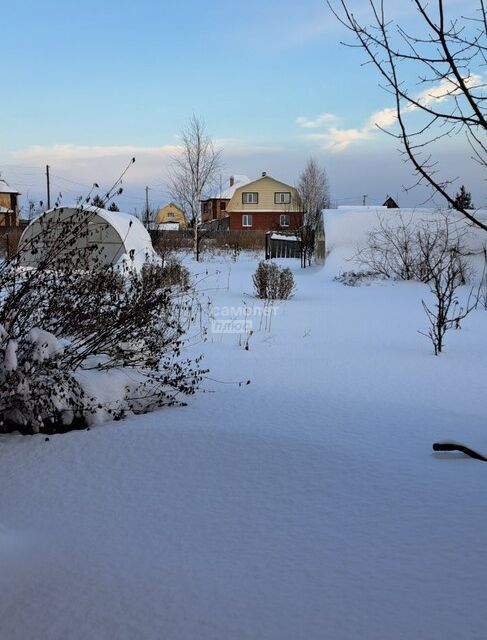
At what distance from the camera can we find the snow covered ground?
1.69m

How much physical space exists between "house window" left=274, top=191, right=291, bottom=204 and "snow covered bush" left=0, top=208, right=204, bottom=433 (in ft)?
153

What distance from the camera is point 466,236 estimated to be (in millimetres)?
16672

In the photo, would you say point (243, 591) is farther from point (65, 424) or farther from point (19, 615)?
point (65, 424)

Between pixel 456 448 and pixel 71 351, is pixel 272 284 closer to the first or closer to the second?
pixel 71 351

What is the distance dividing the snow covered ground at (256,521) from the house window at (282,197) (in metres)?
46.4

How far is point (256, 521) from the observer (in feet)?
7.69

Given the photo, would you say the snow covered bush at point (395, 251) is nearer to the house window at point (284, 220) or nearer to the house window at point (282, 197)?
the house window at point (284, 220)

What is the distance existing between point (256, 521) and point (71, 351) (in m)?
2.01

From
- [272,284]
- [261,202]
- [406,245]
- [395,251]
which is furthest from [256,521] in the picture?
[261,202]

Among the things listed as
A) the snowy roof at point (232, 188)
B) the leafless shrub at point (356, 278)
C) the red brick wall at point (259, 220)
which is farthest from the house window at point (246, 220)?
the leafless shrub at point (356, 278)

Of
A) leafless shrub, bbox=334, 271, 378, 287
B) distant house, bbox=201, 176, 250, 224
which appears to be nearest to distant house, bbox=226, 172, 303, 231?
distant house, bbox=201, 176, 250, 224

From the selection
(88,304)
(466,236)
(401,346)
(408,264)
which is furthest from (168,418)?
(466,236)

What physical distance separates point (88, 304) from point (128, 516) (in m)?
1.95

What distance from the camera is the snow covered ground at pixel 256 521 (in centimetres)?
169
